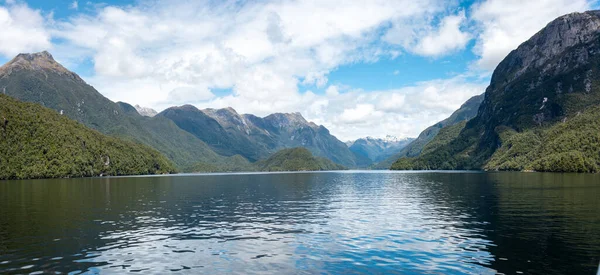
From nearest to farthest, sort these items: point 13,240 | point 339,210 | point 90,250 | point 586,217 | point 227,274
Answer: point 227,274 < point 90,250 < point 13,240 < point 586,217 < point 339,210

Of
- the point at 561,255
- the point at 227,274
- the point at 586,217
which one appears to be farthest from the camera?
the point at 586,217

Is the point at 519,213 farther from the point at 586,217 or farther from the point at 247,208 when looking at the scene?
the point at 247,208

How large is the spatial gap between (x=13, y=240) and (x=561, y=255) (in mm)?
54914

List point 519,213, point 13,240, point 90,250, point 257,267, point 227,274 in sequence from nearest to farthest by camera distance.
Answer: point 227,274, point 257,267, point 90,250, point 13,240, point 519,213

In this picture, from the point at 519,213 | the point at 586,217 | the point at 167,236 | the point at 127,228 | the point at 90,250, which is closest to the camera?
the point at 90,250

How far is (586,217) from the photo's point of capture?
57.2m

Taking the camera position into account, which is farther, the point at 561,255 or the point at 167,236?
the point at 167,236

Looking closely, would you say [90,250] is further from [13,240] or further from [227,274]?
[227,274]

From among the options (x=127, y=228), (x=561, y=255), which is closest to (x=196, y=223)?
(x=127, y=228)

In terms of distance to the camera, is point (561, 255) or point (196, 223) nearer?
point (561, 255)

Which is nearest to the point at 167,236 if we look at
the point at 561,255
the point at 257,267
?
the point at 257,267

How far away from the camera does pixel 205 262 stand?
115ft

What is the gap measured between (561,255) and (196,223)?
44.9 m

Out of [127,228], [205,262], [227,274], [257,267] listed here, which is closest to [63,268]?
[205,262]
